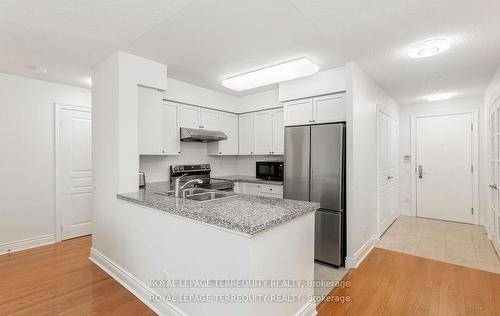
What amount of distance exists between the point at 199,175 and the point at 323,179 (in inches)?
84.1

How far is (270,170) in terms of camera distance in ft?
13.3

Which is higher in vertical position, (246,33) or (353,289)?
(246,33)

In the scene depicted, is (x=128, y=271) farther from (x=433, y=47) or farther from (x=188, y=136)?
(x=433, y=47)

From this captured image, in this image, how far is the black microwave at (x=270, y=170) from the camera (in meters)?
3.93

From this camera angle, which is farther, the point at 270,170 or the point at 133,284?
the point at 270,170

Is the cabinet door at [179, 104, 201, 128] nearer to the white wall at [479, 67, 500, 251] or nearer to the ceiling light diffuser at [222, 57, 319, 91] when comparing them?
the ceiling light diffuser at [222, 57, 319, 91]

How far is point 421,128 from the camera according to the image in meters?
5.05

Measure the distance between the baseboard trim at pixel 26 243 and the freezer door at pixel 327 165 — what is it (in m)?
3.87

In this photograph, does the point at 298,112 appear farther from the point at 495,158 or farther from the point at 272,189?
the point at 495,158

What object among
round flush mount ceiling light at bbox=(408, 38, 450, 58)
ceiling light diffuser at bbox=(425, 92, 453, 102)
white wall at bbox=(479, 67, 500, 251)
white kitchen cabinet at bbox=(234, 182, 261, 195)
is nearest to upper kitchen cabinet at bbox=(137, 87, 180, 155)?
white kitchen cabinet at bbox=(234, 182, 261, 195)

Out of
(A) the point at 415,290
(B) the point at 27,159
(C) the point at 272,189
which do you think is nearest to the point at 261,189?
(C) the point at 272,189

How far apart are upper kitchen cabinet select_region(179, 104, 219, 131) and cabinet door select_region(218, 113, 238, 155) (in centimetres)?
14

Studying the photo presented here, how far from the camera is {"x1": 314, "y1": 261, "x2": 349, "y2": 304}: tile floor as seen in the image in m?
2.42

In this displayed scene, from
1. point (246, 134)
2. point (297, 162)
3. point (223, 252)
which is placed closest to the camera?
point (223, 252)
